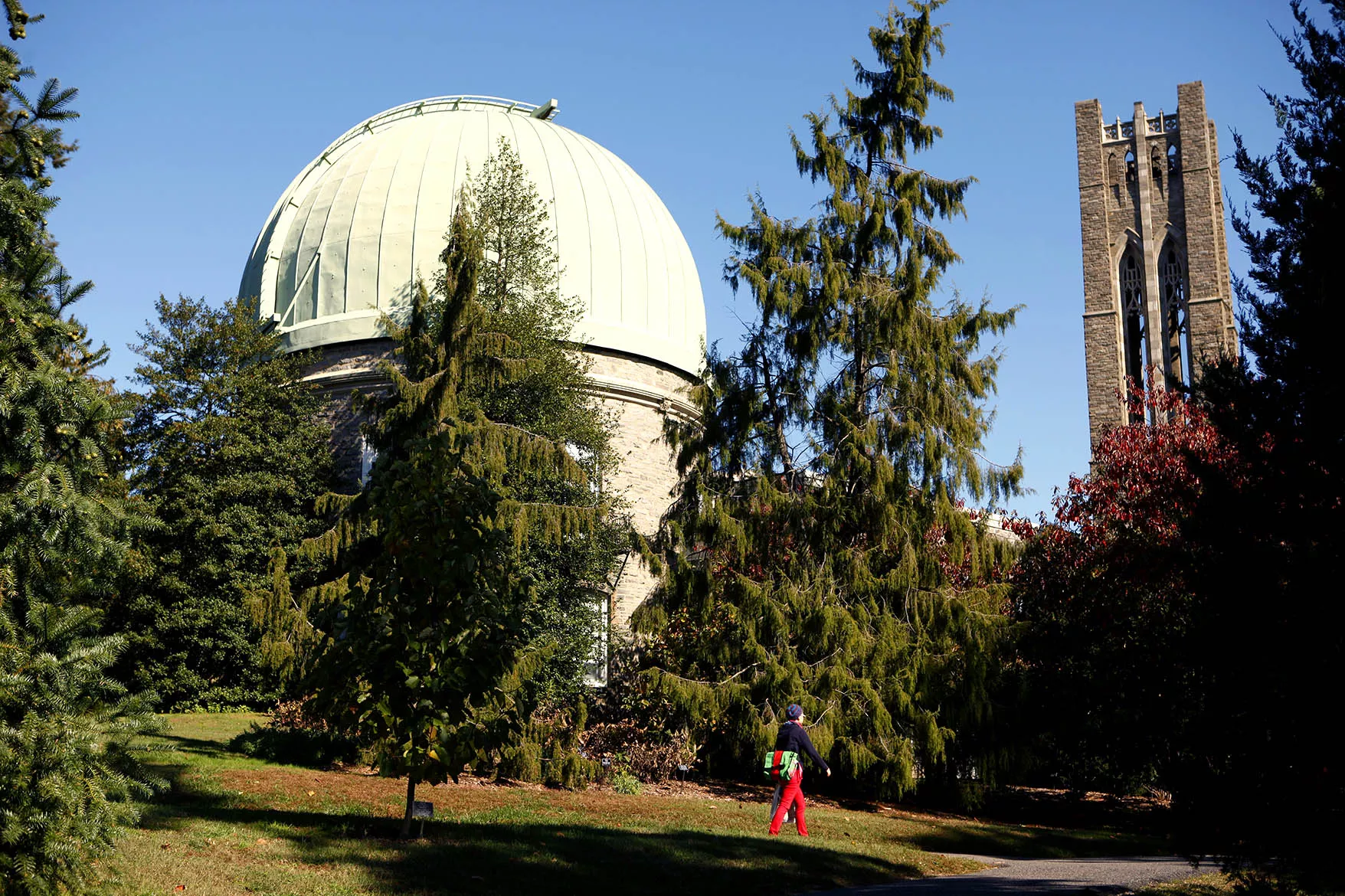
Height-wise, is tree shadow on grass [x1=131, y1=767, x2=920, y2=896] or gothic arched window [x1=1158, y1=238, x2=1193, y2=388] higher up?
gothic arched window [x1=1158, y1=238, x2=1193, y2=388]

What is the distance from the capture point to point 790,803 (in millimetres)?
12555

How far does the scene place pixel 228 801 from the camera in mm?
11469

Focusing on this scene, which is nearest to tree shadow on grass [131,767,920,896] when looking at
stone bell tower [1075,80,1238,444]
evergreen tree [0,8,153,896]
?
evergreen tree [0,8,153,896]

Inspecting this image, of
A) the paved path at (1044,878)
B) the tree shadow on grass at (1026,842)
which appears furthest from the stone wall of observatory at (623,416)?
the paved path at (1044,878)

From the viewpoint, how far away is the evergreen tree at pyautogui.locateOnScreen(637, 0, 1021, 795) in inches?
669

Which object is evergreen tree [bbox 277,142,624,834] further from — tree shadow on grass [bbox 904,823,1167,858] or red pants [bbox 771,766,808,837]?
tree shadow on grass [bbox 904,823,1167,858]

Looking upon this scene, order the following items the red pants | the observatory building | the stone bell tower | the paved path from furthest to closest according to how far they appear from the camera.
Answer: the stone bell tower
the observatory building
the red pants
the paved path

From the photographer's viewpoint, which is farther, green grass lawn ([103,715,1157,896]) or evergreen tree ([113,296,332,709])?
evergreen tree ([113,296,332,709])

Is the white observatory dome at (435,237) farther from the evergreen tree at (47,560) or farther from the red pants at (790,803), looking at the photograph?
the evergreen tree at (47,560)

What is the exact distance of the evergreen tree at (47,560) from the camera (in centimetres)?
612

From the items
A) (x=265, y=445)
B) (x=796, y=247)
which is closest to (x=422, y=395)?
(x=796, y=247)

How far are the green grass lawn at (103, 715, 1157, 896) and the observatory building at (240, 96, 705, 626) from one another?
34.0 ft

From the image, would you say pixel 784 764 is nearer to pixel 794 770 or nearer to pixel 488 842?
pixel 794 770

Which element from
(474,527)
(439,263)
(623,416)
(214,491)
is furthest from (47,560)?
(439,263)
